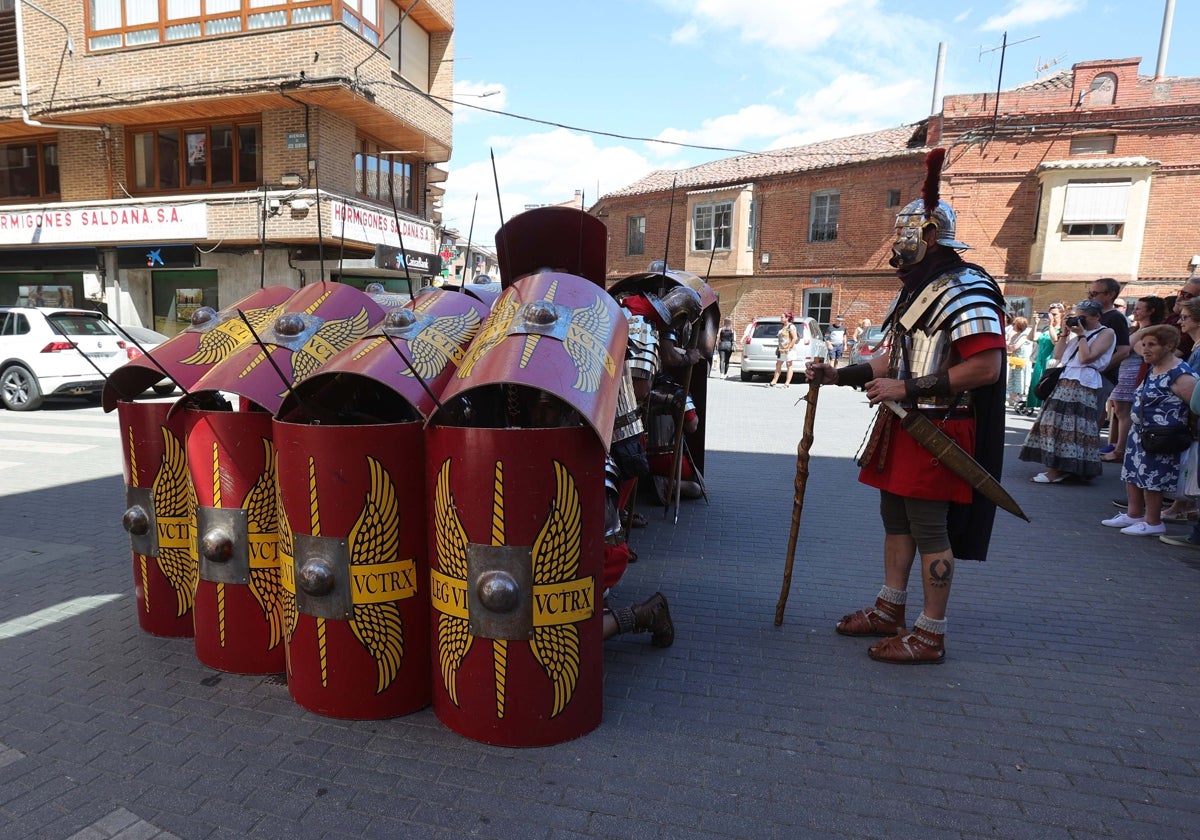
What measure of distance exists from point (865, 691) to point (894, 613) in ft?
2.00

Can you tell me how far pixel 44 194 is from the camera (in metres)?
16.8

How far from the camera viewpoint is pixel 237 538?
9.09ft

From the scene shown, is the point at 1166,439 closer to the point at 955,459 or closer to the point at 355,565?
the point at 955,459

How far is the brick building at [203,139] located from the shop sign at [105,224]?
39mm

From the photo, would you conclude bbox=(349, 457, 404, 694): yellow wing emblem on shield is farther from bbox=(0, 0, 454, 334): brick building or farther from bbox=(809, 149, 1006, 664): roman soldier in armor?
bbox=(0, 0, 454, 334): brick building

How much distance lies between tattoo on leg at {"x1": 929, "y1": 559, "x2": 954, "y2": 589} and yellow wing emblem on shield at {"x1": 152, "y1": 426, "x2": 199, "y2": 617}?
3.20 m

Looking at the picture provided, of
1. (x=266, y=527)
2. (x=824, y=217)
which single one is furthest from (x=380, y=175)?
(x=266, y=527)

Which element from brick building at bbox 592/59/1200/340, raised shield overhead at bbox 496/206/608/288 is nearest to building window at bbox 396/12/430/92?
brick building at bbox 592/59/1200/340

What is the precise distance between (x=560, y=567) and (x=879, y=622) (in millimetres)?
1878

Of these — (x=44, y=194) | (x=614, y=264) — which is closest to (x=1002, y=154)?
(x=614, y=264)

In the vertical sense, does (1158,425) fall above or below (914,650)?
above

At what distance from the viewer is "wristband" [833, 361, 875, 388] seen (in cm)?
329

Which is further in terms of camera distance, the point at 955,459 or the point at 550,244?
the point at 550,244

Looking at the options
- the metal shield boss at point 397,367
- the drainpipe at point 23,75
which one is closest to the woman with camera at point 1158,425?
the metal shield boss at point 397,367
